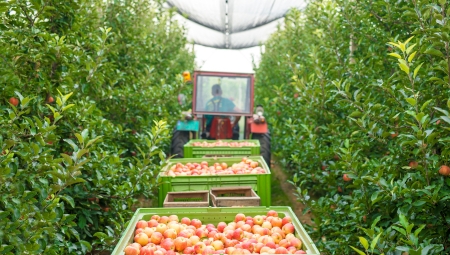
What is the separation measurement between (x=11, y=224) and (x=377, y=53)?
3.69m

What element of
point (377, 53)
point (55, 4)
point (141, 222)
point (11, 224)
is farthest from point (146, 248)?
point (377, 53)

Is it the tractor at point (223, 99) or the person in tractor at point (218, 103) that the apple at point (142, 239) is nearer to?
the tractor at point (223, 99)

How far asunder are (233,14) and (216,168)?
32.8 ft

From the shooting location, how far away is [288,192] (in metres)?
8.94

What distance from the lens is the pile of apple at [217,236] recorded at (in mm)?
3141

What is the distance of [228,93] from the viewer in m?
9.39

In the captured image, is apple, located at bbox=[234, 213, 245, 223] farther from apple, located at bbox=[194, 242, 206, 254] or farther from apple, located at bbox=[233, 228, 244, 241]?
apple, located at bbox=[194, 242, 206, 254]

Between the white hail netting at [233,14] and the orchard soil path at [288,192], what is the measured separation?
423 cm

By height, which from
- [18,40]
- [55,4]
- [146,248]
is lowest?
[146,248]

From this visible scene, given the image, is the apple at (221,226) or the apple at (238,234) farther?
the apple at (221,226)

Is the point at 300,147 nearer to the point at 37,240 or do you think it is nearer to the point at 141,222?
the point at 141,222

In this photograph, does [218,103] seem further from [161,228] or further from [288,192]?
[161,228]

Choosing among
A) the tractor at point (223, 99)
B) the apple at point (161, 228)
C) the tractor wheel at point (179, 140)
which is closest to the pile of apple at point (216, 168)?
the apple at point (161, 228)

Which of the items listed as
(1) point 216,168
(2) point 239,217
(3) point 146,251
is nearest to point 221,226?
(2) point 239,217
